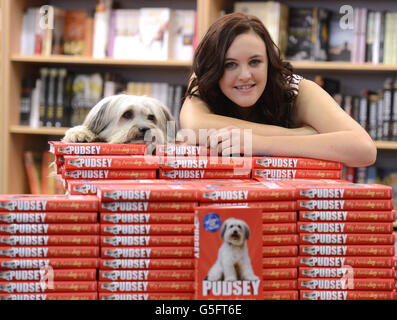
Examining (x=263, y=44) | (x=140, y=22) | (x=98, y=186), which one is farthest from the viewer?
(x=140, y=22)

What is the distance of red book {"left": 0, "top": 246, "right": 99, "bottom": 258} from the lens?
33.1 inches

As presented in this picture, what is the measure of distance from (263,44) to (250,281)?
2.66 ft

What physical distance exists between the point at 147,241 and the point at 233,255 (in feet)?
0.48

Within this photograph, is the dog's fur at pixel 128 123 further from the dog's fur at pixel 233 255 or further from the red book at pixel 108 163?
the dog's fur at pixel 233 255

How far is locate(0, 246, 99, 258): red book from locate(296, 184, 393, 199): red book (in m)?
0.36

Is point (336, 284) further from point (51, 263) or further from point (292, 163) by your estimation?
point (51, 263)

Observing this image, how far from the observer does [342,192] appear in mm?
875

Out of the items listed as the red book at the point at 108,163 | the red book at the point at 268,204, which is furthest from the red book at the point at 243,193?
the red book at the point at 108,163

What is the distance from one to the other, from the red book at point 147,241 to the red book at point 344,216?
199mm

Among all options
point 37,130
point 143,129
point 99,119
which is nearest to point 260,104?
point 143,129

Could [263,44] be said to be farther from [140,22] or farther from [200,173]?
[140,22]

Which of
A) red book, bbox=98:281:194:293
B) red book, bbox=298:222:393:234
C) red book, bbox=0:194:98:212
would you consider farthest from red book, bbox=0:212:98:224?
red book, bbox=298:222:393:234

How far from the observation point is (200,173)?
1.07m
